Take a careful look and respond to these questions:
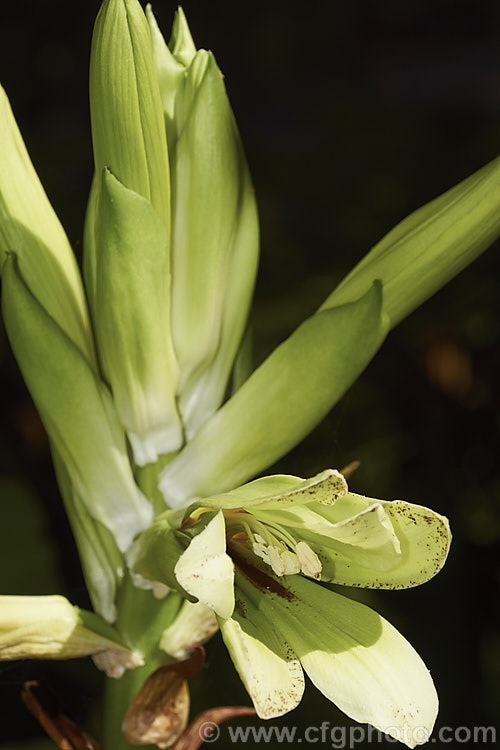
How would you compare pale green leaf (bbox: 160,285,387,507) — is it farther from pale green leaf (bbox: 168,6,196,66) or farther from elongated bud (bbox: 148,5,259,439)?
pale green leaf (bbox: 168,6,196,66)

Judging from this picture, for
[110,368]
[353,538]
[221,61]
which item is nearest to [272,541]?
[353,538]

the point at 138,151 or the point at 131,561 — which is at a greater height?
the point at 138,151

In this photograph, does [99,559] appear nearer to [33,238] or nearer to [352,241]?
[33,238]

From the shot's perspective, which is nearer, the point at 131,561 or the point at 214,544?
the point at 214,544

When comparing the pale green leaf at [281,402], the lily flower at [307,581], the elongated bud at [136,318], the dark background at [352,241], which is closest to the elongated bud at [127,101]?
the elongated bud at [136,318]

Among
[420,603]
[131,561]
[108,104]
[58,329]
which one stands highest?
[108,104]

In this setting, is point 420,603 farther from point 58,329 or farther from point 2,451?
point 58,329

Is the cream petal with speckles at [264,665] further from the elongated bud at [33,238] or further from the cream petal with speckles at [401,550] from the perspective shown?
the elongated bud at [33,238]
